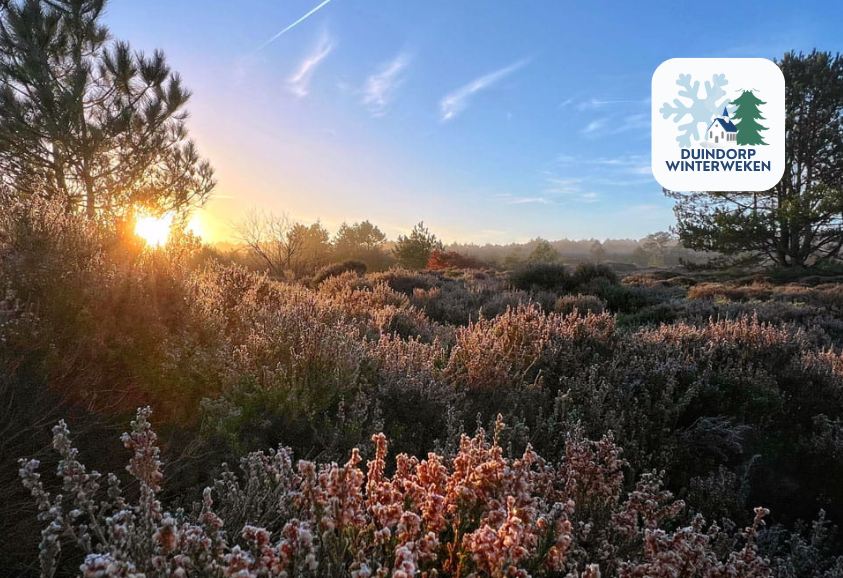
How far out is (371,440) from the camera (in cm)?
283

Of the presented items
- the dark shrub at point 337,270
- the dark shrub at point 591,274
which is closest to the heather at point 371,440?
the dark shrub at point 591,274

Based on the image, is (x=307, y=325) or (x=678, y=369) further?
(x=678, y=369)

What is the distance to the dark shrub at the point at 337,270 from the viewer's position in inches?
680

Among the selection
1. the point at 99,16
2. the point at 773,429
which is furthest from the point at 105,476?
the point at 99,16

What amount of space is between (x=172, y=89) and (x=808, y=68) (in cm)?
2863

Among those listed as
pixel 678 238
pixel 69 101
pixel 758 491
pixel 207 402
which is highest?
pixel 69 101

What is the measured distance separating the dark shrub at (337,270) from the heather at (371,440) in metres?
11.7

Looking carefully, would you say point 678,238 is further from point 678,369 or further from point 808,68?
point 678,369

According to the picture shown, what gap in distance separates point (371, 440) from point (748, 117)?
15130mm

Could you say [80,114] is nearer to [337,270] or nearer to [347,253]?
[337,270]

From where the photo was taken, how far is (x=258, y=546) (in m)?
1.31

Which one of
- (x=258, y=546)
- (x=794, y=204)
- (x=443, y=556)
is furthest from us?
(x=794, y=204)

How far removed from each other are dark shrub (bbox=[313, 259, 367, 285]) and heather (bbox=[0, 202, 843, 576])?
11.7m

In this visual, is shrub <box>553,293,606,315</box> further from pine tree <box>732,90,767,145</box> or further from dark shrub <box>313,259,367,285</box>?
dark shrub <box>313,259,367,285</box>
